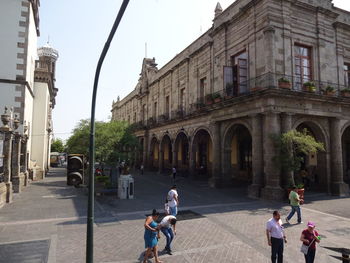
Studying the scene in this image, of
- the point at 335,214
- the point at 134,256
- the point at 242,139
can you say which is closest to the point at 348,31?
the point at 242,139

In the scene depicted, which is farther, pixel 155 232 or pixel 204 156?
pixel 204 156

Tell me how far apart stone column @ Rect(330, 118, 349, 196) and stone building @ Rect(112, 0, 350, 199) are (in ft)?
0.20

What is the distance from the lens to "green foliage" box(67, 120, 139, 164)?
69.1ft

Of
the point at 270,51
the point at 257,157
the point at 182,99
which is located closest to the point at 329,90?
the point at 270,51

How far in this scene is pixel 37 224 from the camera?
33.8 feet

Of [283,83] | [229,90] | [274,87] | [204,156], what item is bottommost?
[204,156]

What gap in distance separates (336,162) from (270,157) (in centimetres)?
593

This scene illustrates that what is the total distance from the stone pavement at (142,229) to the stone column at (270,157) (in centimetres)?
100

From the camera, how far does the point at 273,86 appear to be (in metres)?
15.7

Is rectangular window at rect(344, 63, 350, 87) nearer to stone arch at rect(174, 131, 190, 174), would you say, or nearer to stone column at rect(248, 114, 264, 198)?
stone column at rect(248, 114, 264, 198)

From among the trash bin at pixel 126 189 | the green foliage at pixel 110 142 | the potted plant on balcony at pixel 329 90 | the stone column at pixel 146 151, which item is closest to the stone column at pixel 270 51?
the potted plant on balcony at pixel 329 90

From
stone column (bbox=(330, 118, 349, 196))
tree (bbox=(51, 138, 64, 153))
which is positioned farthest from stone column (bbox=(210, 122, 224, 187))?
tree (bbox=(51, 138, 64, 153))

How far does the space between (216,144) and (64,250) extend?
14917 mm

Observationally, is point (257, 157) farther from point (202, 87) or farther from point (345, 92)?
point (202, 87)
